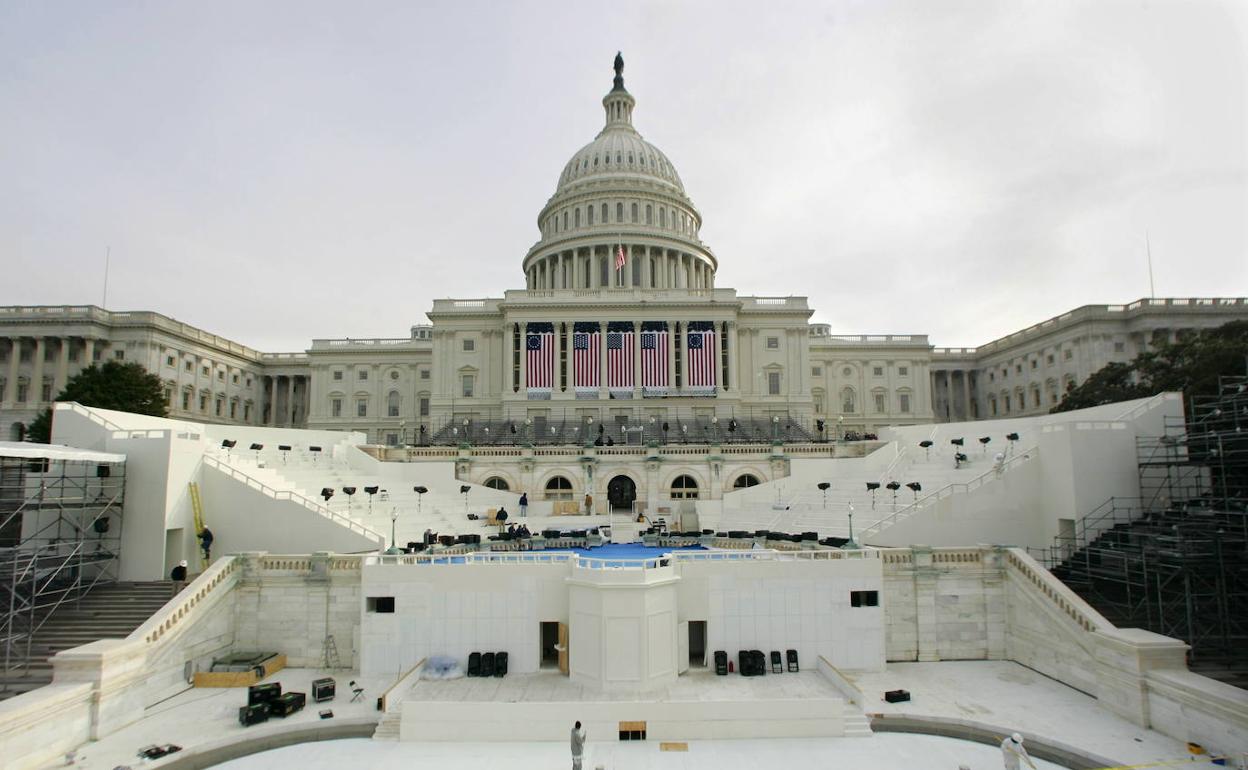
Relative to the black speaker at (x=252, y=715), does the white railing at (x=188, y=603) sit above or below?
above

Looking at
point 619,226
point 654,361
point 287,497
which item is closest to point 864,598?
point 287,497

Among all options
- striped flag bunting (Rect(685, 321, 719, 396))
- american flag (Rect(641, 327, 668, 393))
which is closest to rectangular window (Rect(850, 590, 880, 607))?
Answer: striped flag bunting (Rect(685, 321, 719, 396))

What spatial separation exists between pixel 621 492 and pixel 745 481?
9530 mm

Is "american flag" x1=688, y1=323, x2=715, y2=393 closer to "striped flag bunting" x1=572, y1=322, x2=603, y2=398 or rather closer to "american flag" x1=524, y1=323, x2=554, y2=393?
"striped flag bunting" x1=572, y1=322, x2=603, y2=398

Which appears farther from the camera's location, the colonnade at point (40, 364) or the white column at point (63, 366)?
the colonnade at point (40, 364)

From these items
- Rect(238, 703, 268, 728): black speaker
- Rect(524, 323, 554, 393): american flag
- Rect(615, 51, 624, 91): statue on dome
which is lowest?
Rect(238, 703, 268, 728): black speaker

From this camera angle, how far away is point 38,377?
233ft

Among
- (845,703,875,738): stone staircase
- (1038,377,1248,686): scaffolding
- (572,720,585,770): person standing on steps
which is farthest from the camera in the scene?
(1038,377,1248,686): scaffolding

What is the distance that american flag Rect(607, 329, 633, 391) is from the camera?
6856cm

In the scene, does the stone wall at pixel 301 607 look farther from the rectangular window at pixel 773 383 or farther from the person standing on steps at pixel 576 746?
the rectangular window at pixel 773 383

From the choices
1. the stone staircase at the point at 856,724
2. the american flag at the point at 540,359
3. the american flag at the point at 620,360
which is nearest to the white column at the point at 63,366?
the american flag at the point at 540,359

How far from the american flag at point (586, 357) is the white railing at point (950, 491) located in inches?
1515

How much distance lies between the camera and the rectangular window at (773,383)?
72.3 metres

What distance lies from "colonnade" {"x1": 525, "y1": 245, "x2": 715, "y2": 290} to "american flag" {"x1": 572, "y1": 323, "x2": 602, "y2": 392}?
52.8 ft
